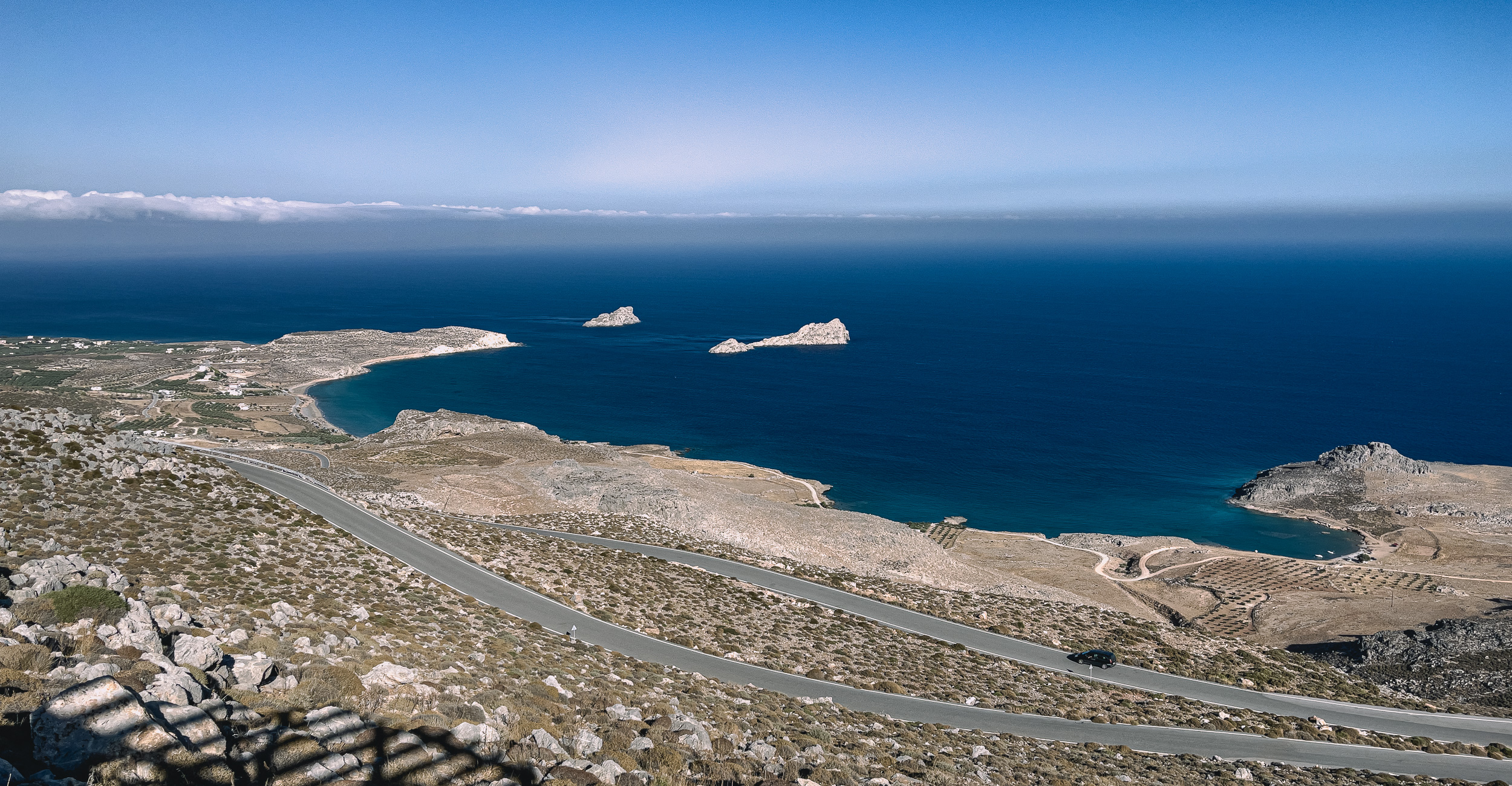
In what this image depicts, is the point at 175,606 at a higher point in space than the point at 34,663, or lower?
lower

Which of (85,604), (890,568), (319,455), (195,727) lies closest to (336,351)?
Result: (319,455)

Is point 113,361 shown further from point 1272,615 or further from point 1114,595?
point 1272,615

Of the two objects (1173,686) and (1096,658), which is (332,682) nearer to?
(1096,658)

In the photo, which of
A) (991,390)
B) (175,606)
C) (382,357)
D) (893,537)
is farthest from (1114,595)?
(382,357)

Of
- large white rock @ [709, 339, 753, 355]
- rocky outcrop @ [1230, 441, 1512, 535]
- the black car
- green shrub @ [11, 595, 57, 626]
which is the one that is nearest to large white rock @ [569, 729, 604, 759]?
green shrub @ [11, 595, 57, 626]

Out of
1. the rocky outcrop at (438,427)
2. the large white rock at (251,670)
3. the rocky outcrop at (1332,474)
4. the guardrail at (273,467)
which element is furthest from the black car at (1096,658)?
the rocky outcrop at (1332,474)

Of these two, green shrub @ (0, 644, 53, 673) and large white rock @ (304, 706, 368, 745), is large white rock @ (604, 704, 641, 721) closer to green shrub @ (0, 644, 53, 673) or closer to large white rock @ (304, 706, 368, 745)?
large white rock @ (304, 706, 368, 745)
